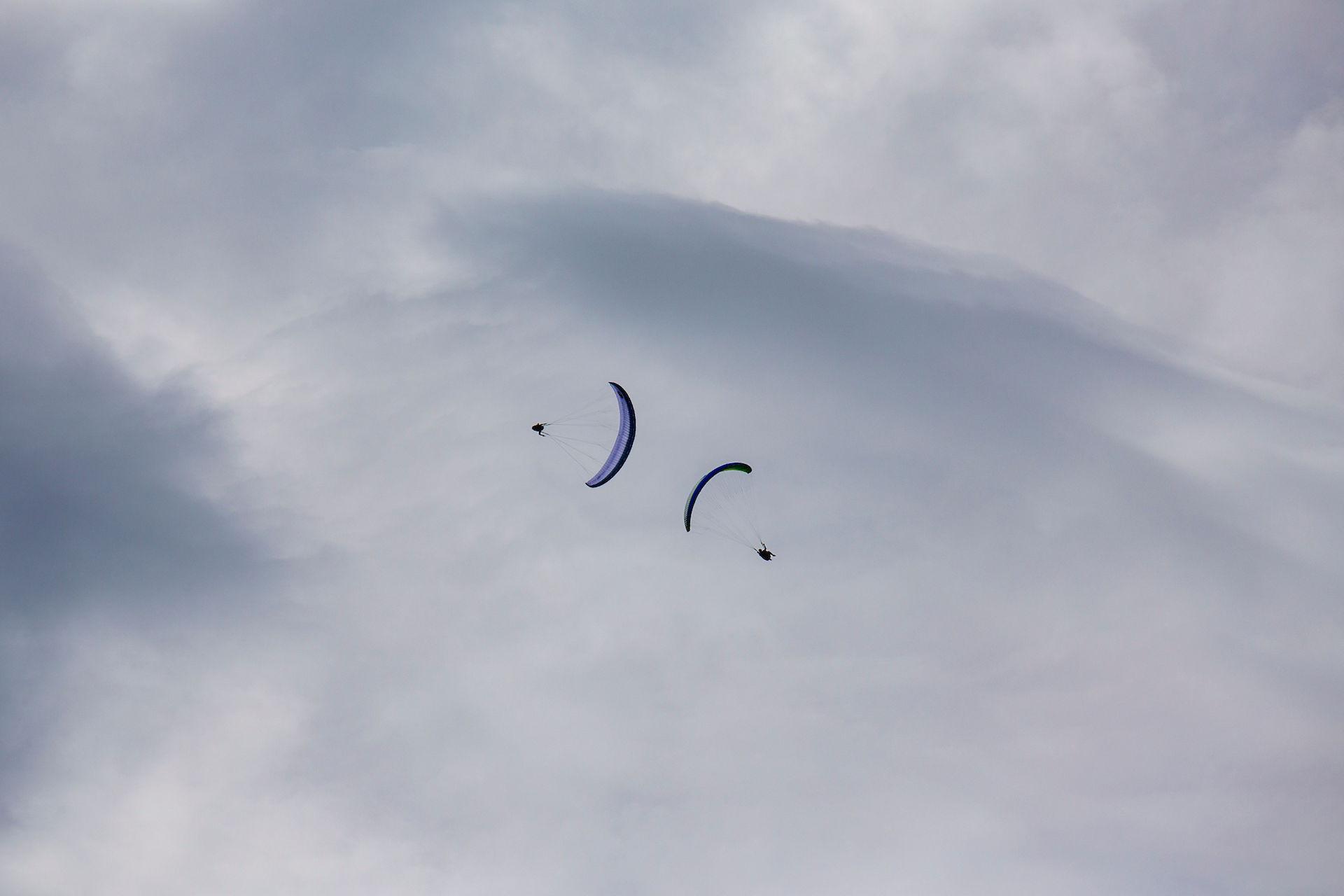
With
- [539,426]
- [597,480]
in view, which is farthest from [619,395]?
[539,426]

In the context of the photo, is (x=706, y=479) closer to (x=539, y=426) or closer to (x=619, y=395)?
(x=619, y=395)

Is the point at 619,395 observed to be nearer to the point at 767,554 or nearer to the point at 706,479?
the point at 706,479

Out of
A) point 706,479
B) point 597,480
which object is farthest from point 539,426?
point 706,479

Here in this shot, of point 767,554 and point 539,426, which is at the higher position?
point 539,426

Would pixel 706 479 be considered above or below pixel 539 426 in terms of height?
below

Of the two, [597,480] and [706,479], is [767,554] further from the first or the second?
[597,480]

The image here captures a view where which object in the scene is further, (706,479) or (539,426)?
(539,426)

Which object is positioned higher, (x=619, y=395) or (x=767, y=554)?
(x=619, y=395)

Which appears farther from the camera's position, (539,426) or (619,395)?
(539,426)
